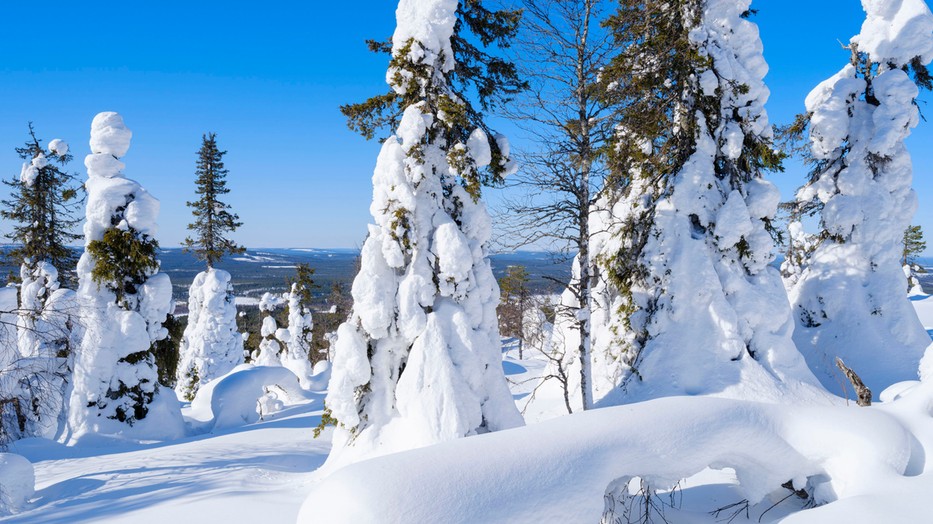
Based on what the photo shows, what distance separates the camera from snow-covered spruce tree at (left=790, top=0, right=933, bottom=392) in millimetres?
12930

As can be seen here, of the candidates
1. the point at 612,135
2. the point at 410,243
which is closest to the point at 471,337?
the point at 410,243

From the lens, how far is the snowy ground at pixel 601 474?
3520mm

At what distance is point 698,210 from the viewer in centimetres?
1058

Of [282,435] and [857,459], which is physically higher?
[857,459]

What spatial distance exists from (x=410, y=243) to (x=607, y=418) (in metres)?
4.54

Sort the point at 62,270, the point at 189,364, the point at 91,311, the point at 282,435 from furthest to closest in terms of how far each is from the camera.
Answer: the point at 189,364 → the point at 62,270 → the point at 91,311 → the point at 282,435

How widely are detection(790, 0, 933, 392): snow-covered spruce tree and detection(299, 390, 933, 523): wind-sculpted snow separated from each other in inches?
370

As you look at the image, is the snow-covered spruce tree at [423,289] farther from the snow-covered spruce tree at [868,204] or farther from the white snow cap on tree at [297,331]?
the white snow cap on tree at [297,331]

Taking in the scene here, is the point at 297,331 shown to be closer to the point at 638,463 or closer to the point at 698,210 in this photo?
the point at 698,210

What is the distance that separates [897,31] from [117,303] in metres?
23.7

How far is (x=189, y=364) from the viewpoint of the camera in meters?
28.3

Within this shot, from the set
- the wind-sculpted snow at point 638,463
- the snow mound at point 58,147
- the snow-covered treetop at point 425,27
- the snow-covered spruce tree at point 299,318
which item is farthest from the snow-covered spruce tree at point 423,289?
the snow-covered spruce tree at point 299,318

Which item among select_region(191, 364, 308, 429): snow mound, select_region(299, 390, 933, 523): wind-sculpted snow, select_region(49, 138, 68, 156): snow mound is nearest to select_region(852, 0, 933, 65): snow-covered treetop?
select_region(299, 390, 933, 523): wind-sculpted snow

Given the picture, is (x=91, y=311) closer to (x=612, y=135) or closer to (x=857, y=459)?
(x=612, y=135)
